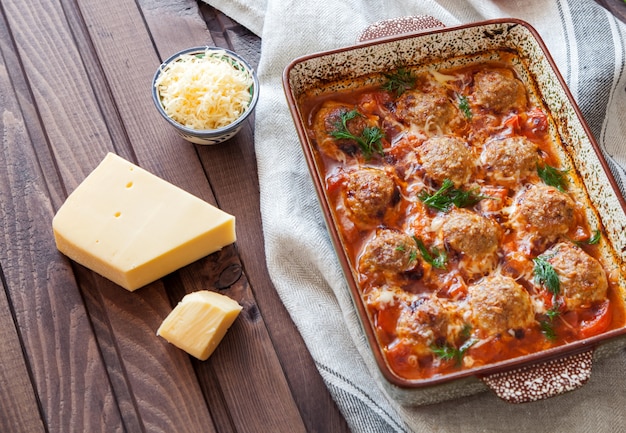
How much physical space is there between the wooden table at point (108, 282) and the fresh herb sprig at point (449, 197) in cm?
70

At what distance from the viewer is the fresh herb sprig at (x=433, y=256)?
269 centimetres

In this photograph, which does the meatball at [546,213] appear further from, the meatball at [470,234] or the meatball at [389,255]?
the meatball at [389,255]

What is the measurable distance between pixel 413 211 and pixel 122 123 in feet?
4.31

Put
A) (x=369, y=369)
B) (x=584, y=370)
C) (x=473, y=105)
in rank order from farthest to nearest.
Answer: (x=473, y=105) → (x=369, y=369) → (x=584, y=370)

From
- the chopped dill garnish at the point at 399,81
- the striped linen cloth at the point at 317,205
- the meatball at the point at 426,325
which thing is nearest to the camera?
the meatball at the point at 426,325

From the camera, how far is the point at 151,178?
2.96 metres

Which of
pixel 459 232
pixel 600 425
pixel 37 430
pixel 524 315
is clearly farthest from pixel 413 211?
pixel 37 430

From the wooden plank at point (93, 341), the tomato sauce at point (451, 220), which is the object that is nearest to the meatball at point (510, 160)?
the tomato sauce at point (451, 220)

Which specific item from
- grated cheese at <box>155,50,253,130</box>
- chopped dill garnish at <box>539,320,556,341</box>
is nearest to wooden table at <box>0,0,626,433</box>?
grated cheese at <box>155,50,253,130</box>

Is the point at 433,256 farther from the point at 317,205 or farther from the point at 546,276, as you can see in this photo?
the point at 317,205

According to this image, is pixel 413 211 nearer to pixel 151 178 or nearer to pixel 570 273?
pixel 570 273

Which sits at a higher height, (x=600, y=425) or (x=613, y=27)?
(x=613, y=27)

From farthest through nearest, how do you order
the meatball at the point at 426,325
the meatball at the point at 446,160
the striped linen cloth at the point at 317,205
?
the meatball at the point at 446,160, the striped linen cloth at the point at 317,205, the meatball at the point at 426,325

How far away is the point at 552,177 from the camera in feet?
9.41
